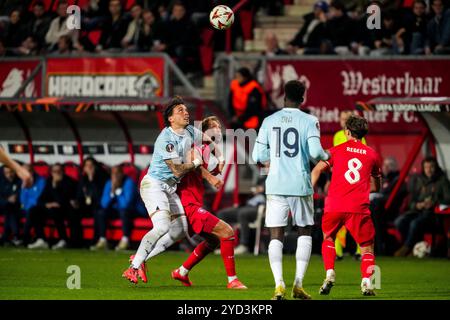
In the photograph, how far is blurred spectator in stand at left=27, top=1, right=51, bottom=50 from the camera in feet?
78.5

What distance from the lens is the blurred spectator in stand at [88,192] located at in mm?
21438

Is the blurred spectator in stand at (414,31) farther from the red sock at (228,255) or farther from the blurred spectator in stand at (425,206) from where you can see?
the red sock at (228,255)

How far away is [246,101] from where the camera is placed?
67.1ft

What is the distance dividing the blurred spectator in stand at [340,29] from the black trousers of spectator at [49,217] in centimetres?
551

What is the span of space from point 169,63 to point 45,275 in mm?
6536

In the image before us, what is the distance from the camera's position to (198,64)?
74.6 feet

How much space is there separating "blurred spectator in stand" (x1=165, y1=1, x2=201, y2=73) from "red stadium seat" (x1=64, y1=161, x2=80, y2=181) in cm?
263

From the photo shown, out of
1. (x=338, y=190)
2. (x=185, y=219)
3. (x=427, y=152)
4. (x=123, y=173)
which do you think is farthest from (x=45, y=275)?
(x=427, y=152)

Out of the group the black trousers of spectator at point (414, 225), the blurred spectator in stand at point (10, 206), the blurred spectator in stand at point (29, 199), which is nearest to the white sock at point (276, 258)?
the black trousers of spectator at point (414, 225)

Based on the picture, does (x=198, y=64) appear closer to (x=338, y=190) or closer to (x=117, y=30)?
(x=117, y=30)

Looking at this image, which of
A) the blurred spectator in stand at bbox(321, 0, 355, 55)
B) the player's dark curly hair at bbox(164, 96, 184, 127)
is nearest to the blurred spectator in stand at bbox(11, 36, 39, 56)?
the blurred spectator in stand at bbox(321, 0, 355, 55)

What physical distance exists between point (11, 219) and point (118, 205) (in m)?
2.18

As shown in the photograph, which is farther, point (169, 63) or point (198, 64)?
point (198, 64)

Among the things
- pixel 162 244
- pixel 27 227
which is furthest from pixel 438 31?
pixel 162 244
